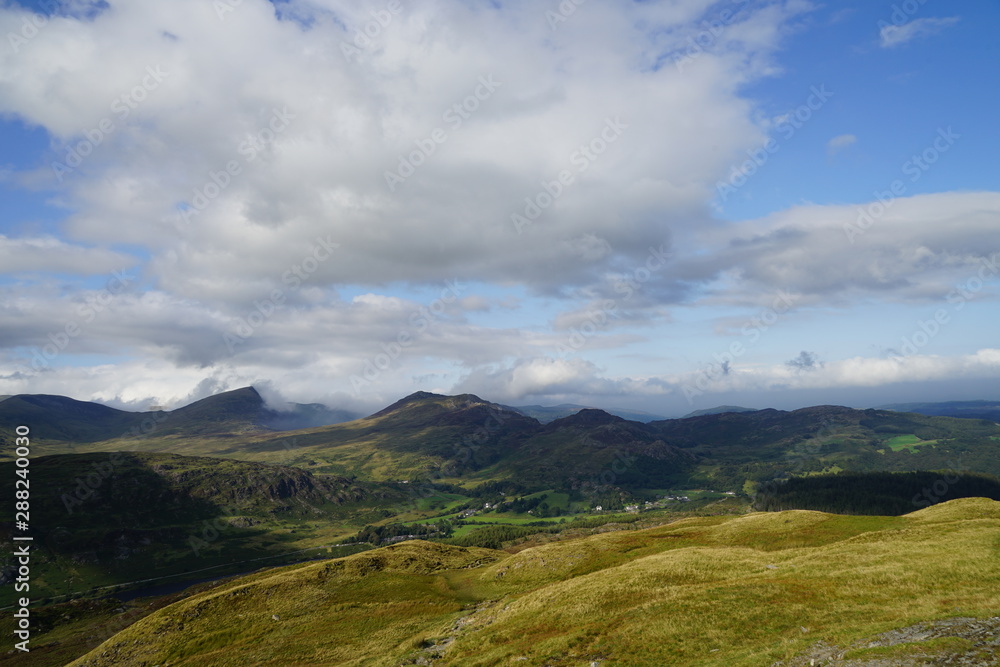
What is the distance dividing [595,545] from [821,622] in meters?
72.7

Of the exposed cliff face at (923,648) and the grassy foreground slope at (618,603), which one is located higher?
the exposed cliff face at (923,648)

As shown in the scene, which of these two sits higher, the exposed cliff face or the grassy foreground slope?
the exposed cliff face

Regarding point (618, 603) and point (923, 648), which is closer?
point (923, 648)

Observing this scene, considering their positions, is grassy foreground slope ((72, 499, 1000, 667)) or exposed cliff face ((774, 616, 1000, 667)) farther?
grassy foreground slope ((72, 499, 1000, 667))

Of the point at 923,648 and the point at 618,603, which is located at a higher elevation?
the point at 923,648

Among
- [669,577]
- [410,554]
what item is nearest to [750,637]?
[669,577]

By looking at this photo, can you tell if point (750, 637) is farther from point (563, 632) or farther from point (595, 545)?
point (595, 545)

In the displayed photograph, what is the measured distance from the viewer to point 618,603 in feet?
184

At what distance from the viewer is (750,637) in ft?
132

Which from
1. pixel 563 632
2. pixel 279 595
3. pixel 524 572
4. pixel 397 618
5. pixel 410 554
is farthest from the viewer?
pixel 410 554

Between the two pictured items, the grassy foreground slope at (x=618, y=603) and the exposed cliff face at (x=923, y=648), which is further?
the grassy foreground slope at (x=618, y=603)

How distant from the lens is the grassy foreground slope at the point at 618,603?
134ft

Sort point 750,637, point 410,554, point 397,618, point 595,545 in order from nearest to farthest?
point 750,637, point 397,618, point 595,545, point 410,554

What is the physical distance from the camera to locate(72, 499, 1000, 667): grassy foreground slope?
4072 centimetres
